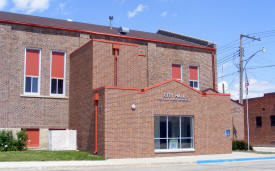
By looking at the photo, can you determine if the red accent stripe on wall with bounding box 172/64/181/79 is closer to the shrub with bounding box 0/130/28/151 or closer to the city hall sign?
the city hall sign

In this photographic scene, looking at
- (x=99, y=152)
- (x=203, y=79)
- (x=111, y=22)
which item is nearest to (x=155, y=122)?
(x=99, y=152)

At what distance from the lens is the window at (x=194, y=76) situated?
32.1m

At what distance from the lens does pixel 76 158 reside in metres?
19.3

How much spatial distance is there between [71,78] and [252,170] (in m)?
15.7

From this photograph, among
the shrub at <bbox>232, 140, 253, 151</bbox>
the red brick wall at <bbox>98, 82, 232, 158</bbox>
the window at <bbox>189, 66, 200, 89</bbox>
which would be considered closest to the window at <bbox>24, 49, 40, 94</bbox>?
the red brick wall at <bbox>98, 82, 232, 158</bbox>

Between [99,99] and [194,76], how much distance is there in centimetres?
1330

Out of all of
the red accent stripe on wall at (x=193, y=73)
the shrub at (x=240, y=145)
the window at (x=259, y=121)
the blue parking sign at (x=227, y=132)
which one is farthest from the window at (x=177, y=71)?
the window at (x=259, y=121)

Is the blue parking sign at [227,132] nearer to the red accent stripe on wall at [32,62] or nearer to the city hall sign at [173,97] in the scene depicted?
the city hall sign at [173,97]

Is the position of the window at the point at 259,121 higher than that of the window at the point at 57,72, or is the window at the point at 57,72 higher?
the window at the point at 57,72

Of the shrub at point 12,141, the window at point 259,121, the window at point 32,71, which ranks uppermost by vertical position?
the window at point 32,71

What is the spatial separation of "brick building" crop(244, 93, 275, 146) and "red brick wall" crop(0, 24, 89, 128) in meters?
25.7

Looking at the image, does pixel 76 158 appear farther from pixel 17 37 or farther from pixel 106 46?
pixel 17 37

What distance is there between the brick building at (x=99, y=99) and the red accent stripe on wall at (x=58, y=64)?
0.15 ft

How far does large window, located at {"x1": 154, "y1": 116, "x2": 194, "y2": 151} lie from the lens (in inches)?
900
